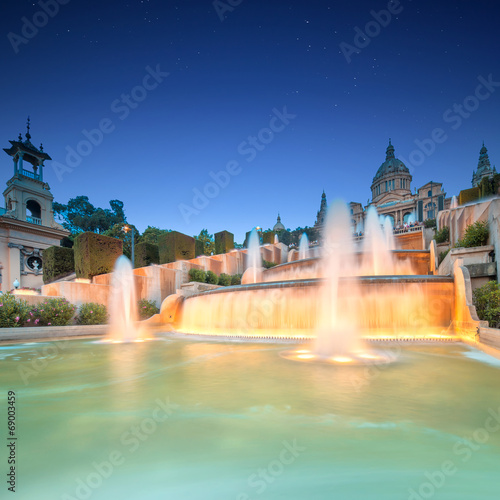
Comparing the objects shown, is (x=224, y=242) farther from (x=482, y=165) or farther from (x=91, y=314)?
(x=482, y=165)

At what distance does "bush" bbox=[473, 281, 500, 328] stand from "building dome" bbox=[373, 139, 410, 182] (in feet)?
→ 312

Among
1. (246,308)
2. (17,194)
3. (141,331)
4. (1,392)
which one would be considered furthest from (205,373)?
(17,194)

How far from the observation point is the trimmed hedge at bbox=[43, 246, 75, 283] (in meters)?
23.2

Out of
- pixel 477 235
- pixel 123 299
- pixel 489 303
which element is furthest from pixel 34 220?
pixel 489 303

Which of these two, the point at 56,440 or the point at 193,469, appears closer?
the point at 193,469

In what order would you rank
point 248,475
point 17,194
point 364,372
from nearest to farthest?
point 248,475
point 364,372
point 17,194

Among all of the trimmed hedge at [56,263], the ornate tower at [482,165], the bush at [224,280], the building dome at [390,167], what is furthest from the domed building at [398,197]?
the trimmed hedge at [56,263]

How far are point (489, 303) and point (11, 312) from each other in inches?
633

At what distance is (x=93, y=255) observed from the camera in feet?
63.2

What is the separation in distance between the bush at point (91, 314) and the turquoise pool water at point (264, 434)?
31.2ft

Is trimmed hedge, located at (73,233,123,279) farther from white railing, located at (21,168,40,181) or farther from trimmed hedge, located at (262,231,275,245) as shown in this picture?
trimmed hedge, located at (262,231,275,245)

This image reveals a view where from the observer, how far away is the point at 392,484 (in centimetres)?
197

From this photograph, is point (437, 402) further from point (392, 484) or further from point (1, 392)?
point (1, 392)

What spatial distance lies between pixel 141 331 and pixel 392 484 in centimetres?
1397
